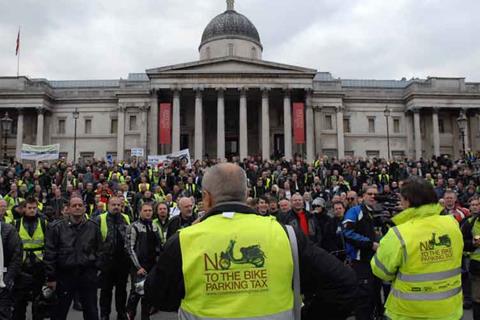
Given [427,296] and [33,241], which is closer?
[427,296]

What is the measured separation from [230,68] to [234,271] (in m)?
38.5

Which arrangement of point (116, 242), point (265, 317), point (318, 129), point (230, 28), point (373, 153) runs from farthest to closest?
point (230, 28)
point (373, 153)
point (318, 129)
point (116, 242)
point (265, 317)

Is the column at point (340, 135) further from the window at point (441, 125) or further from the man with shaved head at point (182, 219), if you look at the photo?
the man with shaved head at point (182, 219)

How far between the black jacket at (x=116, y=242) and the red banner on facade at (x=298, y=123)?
32412 mm

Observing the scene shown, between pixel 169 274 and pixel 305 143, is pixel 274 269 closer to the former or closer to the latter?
pixel 169 274

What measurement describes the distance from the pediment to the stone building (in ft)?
0.30

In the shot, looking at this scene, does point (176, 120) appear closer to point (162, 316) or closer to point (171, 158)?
point (171, 158)

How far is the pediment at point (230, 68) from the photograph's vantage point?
39250 millimetres

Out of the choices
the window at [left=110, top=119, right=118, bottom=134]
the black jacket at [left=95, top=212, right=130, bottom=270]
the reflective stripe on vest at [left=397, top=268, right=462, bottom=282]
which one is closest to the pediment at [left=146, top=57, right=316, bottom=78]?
the window at [left=110, top=119, right=118, bottom=134]

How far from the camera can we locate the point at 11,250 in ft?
17.3

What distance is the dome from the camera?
4797 cm

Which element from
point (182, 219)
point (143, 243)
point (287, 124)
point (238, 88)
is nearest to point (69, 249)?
point (143, 243)

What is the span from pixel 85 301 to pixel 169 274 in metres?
4.47

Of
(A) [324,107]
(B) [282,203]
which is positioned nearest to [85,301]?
(B) [282,203]
